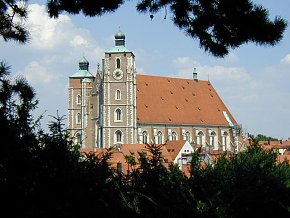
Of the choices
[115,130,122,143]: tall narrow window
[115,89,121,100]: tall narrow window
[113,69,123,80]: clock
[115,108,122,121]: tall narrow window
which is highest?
[113,69,123,80]: clock

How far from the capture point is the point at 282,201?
732 cm

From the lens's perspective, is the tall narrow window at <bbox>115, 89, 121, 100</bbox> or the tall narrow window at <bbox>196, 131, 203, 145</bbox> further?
the tall narrow window at <bbox>196, 131, 203, 145</bbox>

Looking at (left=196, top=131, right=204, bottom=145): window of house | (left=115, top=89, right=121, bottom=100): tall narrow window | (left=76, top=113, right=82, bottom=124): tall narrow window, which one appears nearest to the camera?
(left=115, top=89, right=121, bottom=100): tall narrow window

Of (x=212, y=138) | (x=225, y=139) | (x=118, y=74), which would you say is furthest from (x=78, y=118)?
(x=225, y=139)

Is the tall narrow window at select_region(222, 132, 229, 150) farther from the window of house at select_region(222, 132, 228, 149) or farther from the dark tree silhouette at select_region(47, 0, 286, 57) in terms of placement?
the dark tree silhouette at select_region(47, 0, 286, 57)

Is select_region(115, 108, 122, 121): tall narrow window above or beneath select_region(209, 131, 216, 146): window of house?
above

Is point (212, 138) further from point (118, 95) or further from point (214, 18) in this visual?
point (214, 18)

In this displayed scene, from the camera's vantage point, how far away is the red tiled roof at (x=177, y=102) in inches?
2388

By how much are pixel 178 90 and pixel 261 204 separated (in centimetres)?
5873

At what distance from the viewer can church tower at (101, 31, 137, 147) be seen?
56156mm

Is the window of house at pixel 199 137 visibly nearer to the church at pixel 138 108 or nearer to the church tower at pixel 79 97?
the church at pixel 138 108

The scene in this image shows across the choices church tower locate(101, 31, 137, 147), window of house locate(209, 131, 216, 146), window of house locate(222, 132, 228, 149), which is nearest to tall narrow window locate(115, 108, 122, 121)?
church tower locate(101, 31, 137, 147)

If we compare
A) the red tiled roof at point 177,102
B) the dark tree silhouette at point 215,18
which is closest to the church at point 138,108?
the red tiled roof at point 177,102

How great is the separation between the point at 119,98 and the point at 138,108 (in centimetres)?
357
